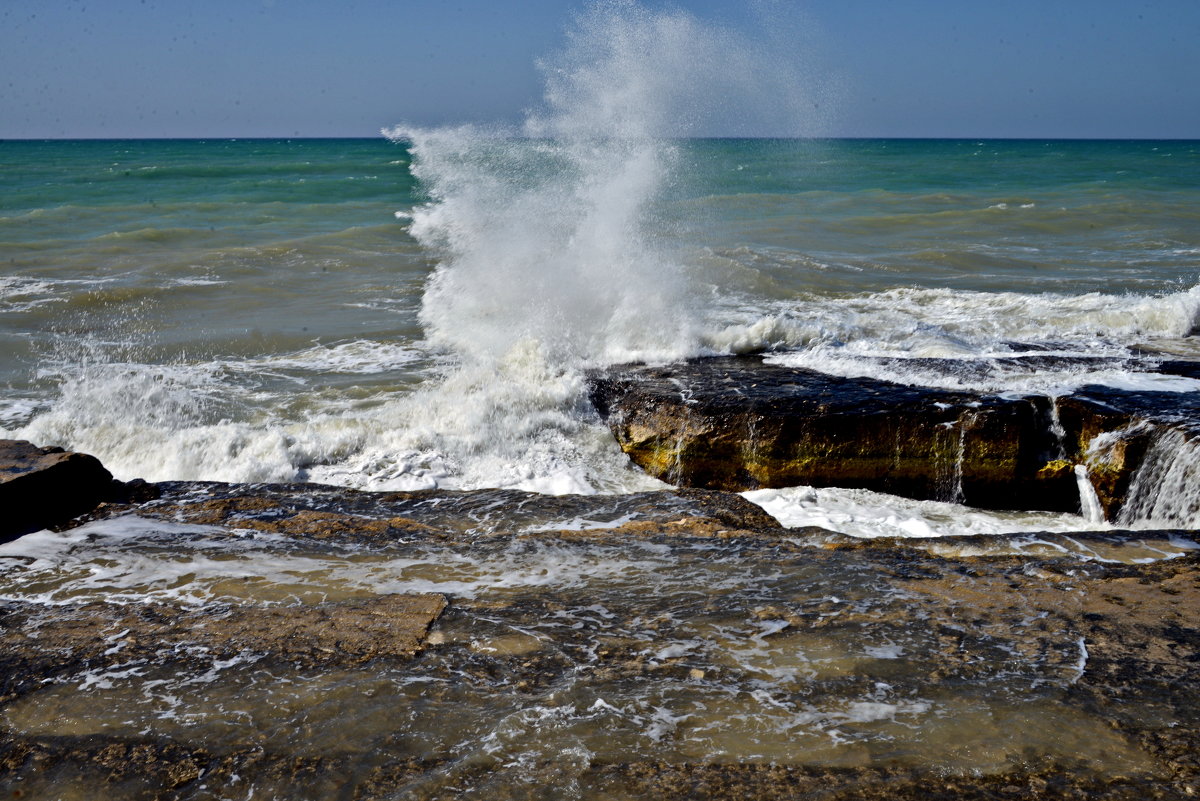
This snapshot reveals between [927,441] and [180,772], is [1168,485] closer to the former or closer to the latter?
[927,441]

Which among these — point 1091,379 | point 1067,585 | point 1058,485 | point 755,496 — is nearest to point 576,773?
point 1067,585

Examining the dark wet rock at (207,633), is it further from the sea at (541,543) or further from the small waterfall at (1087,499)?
the small waterfall at (1087,499)

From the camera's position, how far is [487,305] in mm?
10359

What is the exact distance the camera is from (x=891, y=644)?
3.31m

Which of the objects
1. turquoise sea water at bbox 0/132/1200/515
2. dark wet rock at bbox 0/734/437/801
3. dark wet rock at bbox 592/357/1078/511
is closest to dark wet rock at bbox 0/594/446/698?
dark wet rock at bbox 0/734/437/801

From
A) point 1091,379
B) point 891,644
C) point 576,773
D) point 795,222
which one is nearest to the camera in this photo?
point 576,773

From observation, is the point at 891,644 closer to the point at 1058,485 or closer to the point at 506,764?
the point at 506,764

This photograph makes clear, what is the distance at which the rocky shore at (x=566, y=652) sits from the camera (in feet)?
8.59

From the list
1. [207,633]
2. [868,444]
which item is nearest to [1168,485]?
[868,444]

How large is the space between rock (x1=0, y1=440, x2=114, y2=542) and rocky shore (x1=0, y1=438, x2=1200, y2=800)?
2 cm

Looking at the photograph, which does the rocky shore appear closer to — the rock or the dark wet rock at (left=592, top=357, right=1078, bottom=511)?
the rock

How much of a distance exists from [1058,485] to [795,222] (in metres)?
15.5

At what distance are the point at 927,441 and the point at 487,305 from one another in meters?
5.72

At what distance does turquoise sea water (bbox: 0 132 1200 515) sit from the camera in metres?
6.98
